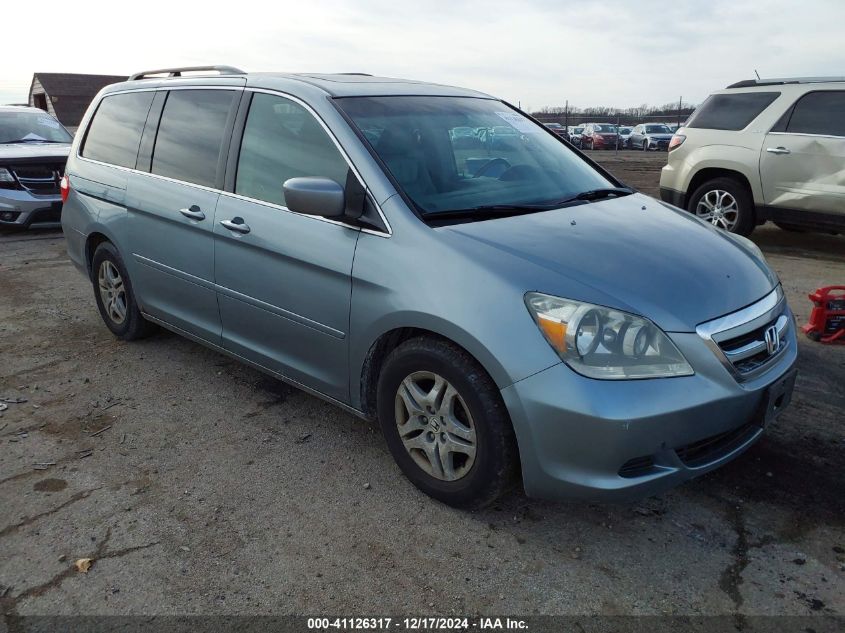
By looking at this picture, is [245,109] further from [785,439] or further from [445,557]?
[785,439]

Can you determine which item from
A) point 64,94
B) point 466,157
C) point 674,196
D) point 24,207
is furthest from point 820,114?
point 64,94

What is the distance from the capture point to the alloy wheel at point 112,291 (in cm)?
488

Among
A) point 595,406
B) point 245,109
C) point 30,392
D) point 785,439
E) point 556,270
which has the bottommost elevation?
point 30,392

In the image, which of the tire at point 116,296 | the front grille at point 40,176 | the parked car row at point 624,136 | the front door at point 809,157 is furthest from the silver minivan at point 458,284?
the parked car row at point 624,136

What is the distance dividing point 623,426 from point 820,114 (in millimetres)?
6628

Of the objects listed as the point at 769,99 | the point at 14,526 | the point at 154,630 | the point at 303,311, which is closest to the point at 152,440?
the point at 14,526

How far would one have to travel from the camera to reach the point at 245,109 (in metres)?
3.74

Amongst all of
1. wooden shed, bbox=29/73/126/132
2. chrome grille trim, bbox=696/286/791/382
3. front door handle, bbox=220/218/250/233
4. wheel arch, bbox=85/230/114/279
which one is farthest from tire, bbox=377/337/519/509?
wooden shed, bbox=29/73/126/132

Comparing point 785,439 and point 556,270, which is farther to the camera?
point 785,439

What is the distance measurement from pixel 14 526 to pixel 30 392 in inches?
61.1

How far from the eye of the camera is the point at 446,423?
112 inches

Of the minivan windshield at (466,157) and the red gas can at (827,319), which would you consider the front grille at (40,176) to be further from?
the red gas can at (827,319)

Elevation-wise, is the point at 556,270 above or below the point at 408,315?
above

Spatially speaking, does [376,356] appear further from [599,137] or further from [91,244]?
[599,137]
